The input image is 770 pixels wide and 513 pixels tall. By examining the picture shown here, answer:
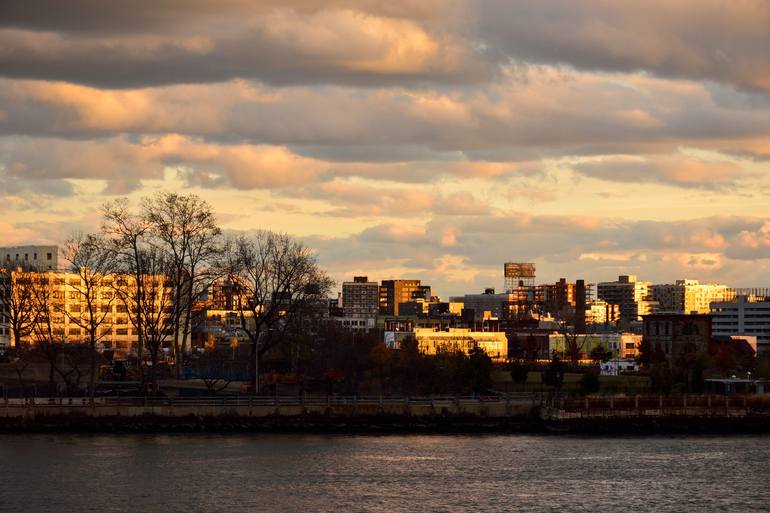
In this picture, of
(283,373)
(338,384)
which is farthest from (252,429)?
(283,373)

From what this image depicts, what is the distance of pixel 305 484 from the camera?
77.4 m

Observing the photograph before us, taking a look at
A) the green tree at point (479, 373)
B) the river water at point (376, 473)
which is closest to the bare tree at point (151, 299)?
the river water at point (376, 473)

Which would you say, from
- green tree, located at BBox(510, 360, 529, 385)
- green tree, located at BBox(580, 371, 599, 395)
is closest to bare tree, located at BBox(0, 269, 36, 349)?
green tree, located at BBox(510, 360, 529, 385)

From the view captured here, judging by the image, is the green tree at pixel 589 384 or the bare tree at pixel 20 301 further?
the bare tree at pixel 20 301

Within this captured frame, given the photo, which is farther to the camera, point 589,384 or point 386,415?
point 589,384

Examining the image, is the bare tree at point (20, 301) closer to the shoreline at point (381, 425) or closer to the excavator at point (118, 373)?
the excavator at point (118, 373)

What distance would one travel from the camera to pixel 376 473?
8138cm

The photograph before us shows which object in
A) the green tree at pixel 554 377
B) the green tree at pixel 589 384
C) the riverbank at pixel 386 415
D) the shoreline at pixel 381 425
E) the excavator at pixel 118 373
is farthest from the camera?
the green tree at pixel 554 377

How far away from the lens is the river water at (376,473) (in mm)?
71812

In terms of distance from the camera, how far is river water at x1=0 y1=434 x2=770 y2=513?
236 ft

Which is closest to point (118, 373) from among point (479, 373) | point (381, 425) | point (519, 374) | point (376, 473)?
point (479, 373)

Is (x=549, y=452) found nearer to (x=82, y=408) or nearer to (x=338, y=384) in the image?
(x=82, y=408)

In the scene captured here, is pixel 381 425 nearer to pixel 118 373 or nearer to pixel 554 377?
pixel 118 373

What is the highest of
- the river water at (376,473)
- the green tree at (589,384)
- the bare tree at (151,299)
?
the bare tree at (151,299)
